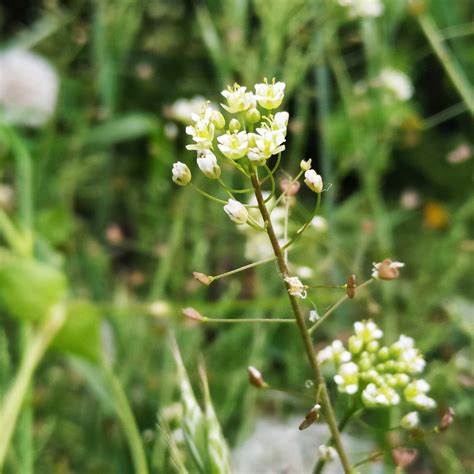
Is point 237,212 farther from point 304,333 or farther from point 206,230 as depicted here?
point 206,230

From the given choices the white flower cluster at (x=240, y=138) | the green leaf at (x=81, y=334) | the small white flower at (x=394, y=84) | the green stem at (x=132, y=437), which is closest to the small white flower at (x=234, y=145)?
the white flower cluster at (x=240, y=138)

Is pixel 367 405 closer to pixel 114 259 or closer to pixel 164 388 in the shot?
pixel 164 388

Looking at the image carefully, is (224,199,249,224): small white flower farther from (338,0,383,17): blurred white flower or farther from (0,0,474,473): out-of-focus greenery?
(338,0,383,17): blurred white flower

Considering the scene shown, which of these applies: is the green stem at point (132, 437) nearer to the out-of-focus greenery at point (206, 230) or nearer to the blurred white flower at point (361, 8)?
the out-of-focus greenery at point (206, 230)

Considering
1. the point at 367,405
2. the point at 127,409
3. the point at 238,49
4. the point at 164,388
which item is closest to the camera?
the point at 367,405

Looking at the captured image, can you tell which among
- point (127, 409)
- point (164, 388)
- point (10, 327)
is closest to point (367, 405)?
point (127, 409)
